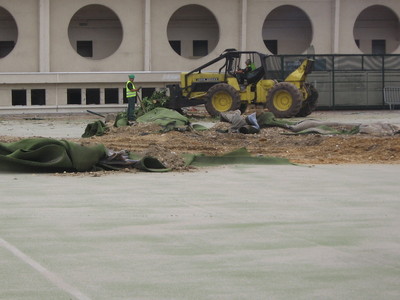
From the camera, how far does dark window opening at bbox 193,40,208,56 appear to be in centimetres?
4738

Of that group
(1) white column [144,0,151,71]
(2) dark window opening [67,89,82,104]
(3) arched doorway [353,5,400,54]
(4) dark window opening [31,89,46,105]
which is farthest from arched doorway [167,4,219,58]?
(3) arched doorway [353,5,400,54]

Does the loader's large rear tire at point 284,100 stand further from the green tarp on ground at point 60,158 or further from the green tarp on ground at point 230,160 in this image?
the green tarp on ground at point 60,158

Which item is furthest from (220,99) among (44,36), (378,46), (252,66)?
(378,46)

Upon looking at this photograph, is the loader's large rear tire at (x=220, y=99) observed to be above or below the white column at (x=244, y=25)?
below

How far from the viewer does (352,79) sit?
133ft

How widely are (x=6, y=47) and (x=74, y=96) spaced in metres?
4.82

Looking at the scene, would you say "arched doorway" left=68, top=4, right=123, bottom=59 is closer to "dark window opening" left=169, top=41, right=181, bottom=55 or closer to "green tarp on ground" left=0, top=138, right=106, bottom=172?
"dark window opening" left=169, top=41, right=181, bottom=55

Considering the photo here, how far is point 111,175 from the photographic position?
1362cm

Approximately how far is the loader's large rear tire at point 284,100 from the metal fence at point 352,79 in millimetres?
6959

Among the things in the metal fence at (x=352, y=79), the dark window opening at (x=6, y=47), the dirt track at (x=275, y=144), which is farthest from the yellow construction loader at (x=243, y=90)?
the dark window opening at (x=6, y=47)

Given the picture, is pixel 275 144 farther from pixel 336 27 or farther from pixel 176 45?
pixel 176 45

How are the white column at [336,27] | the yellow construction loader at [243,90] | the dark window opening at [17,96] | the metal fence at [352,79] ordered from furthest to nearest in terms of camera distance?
the white column at [336,27] < the dark window opening at [17,96] < the metal fence at [352,79] < the yellow construction loader at [243,90]

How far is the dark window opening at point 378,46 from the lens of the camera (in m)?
48.7

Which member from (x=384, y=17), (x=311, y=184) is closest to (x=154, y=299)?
(x=311, y=184)
